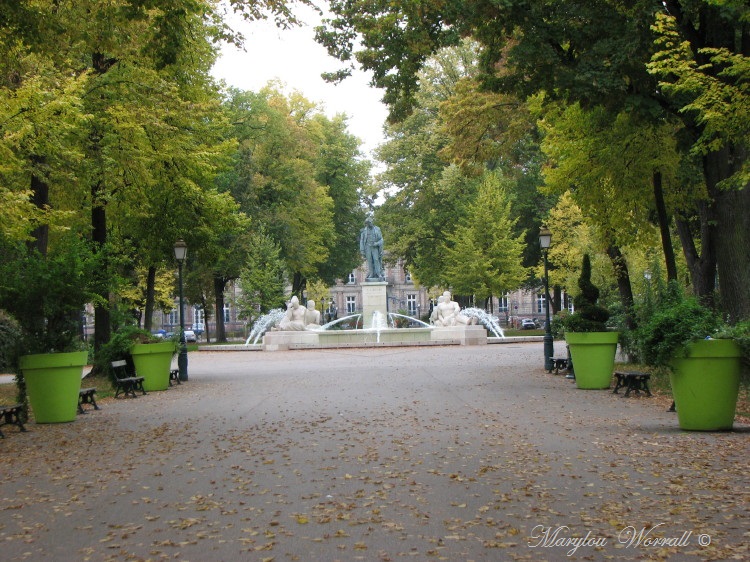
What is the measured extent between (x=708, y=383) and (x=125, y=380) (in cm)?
1208

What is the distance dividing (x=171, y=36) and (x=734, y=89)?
8240mm

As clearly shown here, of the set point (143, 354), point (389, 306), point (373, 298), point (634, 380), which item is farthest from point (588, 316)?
point (389, 306)

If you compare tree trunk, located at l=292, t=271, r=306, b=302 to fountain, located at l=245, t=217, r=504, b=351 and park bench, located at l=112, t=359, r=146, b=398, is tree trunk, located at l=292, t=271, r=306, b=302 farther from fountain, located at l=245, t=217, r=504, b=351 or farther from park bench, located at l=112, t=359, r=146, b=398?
park bench, located at l=112, t=359, r=146, b=398

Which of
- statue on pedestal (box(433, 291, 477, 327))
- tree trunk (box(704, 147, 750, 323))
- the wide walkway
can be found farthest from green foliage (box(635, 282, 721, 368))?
statue on pedestal (box(433, 291, 477, 327))

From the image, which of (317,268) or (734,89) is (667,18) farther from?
(317,268)

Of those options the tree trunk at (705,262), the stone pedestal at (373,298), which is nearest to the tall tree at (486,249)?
the stone pedestal at (373,298)

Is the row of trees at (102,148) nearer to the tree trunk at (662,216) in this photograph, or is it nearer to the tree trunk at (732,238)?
the tree trunk at (732,238)

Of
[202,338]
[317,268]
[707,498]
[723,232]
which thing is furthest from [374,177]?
[707,498]

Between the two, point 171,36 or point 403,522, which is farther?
point 171,36

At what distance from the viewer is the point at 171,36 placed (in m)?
12.3

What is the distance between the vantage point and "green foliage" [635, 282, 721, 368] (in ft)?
33.5

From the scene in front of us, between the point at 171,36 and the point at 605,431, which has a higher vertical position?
the point at 171,36

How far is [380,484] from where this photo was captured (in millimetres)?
7770

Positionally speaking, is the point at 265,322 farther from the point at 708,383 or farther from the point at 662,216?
the point at 708,383
